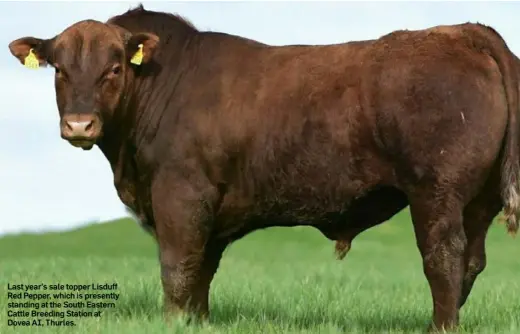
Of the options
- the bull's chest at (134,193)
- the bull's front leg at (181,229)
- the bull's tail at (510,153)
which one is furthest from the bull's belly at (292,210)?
the bull's tail at (510,153)

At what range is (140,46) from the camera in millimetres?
6824

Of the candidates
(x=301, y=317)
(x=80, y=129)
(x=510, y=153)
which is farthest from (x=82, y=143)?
(x=510, y=153)

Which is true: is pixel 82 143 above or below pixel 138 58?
below

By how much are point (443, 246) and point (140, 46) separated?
109 inches

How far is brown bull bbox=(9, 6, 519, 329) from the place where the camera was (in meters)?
6.23

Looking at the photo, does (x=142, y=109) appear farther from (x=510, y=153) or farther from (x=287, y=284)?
(x=287, y=284)

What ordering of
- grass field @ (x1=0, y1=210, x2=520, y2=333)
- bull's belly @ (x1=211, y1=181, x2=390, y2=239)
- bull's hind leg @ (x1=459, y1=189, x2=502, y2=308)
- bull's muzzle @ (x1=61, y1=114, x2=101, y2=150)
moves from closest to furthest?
bull's muzzle @ (x1=61, y1=114, x2=101, y2=150), bull's belly @ (x1=211, y1=181, x2=390, y2=239), bull's hind leg @ (x1=459, y1=189, x2=502, y2=308), grass field @ (x1=0, y1=210, x2=520, y2=333)

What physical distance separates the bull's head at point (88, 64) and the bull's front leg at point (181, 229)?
69 centimetres

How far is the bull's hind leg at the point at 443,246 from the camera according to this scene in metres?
6.23

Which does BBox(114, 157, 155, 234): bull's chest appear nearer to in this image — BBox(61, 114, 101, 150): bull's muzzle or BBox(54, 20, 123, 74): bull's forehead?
BBox(61, 114, 101, 150): bull's muzzle

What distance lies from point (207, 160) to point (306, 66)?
1.05 metres

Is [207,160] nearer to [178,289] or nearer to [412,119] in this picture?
[178,289]

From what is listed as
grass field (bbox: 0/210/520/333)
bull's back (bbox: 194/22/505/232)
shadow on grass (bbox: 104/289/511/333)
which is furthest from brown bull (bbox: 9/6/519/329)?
grass field (bbox: 0/210/520/333)

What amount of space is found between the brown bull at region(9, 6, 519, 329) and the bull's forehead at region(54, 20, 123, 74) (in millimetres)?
11
